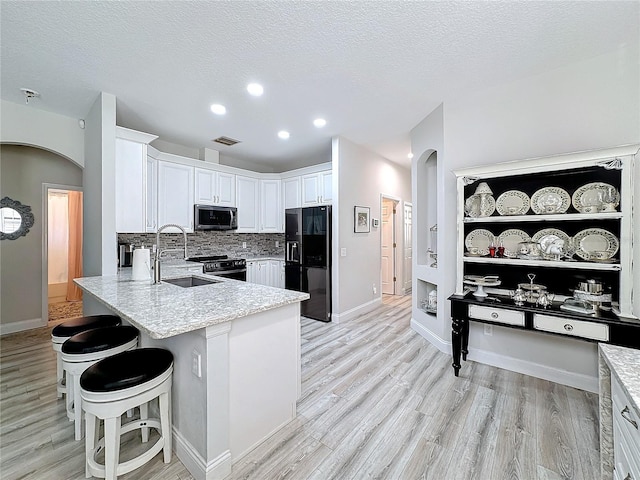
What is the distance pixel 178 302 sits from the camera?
174 centimetres

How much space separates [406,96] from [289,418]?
325cm

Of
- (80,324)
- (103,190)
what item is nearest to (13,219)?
(103,190)

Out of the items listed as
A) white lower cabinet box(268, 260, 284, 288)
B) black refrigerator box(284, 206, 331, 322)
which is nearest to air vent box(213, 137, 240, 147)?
black refrigerator box(284, 206, 331, 322)

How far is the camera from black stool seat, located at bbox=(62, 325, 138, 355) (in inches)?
64.6

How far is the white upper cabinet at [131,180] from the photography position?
10.2 ft

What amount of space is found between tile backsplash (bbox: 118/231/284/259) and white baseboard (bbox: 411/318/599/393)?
3811mm

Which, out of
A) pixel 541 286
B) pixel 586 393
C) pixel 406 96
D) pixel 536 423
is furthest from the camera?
pixel 406 96

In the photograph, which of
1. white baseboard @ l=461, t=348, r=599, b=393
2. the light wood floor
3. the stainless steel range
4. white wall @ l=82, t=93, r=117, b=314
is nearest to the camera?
the light wood floor

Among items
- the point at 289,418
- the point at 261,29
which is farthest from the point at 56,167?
the point at 289,418

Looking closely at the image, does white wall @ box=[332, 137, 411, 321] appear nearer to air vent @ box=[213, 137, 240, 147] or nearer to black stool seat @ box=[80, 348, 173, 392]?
air vent @ box=[213, 137, 240, 147]

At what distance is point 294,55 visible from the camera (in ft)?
7.24

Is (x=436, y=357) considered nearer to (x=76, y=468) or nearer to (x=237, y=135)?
(x=76, y=468)

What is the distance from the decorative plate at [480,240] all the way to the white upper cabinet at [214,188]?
3.83 metres

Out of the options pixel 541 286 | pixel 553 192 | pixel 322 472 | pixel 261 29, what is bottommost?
pixel 322 472
